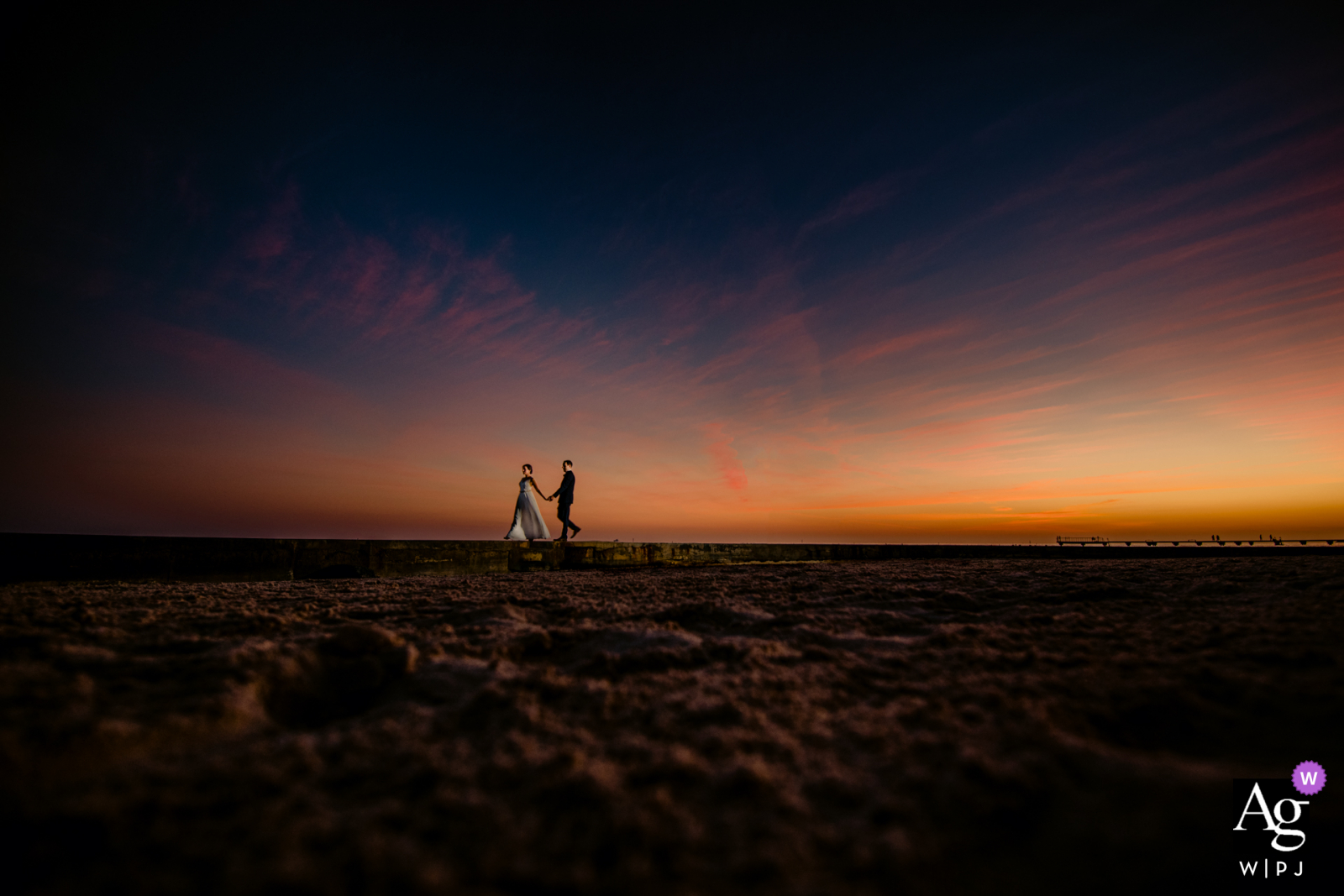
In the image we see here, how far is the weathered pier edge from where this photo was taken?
5.99 meters

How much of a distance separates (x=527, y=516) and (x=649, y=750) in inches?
420

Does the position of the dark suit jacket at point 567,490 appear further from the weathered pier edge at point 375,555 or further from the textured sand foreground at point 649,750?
the textured sand foreground at point 649,750

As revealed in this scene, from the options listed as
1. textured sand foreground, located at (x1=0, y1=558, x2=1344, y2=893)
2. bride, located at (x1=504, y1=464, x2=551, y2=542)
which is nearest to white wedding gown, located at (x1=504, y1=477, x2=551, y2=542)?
bride, located at (x1=504, y1=464, x2=551, y2=542)

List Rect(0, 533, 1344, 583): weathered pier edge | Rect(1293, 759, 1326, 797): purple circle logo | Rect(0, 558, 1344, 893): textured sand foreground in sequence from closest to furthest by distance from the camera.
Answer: Rect(0, 558, 1344, 893): textured sand foreground
Rect(1293, 759, 1326, 797): purple circle logo
Rect(0, 533, 1344, 583): weathered pier edge

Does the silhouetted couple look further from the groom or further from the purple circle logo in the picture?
the purple circle logo

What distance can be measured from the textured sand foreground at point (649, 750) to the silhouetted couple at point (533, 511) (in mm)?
8609

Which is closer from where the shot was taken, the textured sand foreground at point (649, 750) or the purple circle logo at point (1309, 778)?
the textured sand foreground at point (649, 750)

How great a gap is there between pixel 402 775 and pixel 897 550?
38.1 feet

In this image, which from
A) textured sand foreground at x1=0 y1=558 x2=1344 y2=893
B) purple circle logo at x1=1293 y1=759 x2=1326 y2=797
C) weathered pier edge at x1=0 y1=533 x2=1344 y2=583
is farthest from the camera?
weathered pier edge at x1=0 y1=533 x2=1344 y2=583

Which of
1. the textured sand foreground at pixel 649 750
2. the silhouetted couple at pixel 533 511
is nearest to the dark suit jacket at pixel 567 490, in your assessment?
the silhouetted couple at pixel 533 511

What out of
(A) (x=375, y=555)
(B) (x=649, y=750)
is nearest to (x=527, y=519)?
(A) (x=375, y=555)

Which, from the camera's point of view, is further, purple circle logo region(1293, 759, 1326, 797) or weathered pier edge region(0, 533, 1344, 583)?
weathered pier edge region(0, 533, 1344, 583)

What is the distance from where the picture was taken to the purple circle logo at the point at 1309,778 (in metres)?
1.27

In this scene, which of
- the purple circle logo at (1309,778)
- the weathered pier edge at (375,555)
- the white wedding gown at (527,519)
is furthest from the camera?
the white wedding gown at (527,519)
